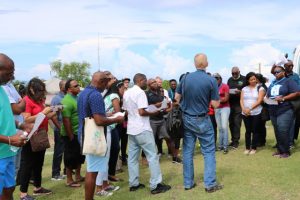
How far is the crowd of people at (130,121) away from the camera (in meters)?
4.79

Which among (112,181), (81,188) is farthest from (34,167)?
(112,181)

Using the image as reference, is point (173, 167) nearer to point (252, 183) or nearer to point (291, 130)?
point (252, 183)

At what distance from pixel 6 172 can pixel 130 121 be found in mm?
2653

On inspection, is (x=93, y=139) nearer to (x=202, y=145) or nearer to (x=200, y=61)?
(x=202, y=145)

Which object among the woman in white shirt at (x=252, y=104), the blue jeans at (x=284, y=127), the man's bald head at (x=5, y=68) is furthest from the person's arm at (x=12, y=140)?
the woman in white shirt at (x=252, y=104)

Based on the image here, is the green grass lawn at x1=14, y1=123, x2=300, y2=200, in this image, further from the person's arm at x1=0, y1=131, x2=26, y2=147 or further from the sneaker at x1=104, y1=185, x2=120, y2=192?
the person's arm at x1=0, y1=131, x2=26, y2=147

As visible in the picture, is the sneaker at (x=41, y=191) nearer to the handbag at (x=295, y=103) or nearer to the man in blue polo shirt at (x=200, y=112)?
the man in blue polo shirt at (x=200, y=112)

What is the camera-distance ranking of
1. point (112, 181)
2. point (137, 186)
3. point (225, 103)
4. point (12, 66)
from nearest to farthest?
point (12, 66)
point (137, 186)
point (112, 181)
point (225, 103)

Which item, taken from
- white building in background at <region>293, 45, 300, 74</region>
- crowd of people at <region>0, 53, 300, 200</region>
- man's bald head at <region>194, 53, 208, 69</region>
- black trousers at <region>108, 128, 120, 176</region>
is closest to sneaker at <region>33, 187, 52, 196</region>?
crowd of people at <region>0, 53, 300, 200</region>

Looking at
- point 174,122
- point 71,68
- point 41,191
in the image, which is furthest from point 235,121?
point 71,68

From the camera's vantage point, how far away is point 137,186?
20.8 ft

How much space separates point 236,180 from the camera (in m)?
6.53

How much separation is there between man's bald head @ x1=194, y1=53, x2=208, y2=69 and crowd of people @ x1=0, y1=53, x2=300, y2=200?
0.01 metres

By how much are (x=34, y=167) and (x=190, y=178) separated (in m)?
2.40
